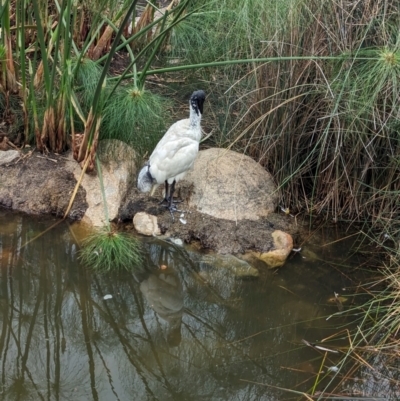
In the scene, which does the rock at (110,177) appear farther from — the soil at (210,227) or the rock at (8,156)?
the rock at (8,156)

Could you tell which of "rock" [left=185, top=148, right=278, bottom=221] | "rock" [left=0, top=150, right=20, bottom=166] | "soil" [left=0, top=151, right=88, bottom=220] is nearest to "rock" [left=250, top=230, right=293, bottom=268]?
"rock" [left=185, top=148, right=278, bottom=221]

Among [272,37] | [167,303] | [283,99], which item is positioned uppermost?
[272,37]

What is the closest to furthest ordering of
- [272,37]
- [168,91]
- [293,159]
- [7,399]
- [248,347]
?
[7,399]
[248,347]
[272,37]
[293,159]
[168,91]

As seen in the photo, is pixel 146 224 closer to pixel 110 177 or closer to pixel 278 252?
pixel 110 177

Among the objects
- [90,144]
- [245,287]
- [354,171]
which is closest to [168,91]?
[90,144]

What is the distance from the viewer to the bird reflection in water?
2978 mm

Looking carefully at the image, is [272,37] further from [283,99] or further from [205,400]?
[205,400]

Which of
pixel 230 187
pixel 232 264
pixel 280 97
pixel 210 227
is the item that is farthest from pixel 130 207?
pixel 280 97

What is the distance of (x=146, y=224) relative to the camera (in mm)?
3611

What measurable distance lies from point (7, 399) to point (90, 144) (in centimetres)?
159

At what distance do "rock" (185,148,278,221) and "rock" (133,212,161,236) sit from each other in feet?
0.91

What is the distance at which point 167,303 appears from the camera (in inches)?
124

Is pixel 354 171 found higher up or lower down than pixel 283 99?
lower down

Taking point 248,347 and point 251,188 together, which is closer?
point 248,347
